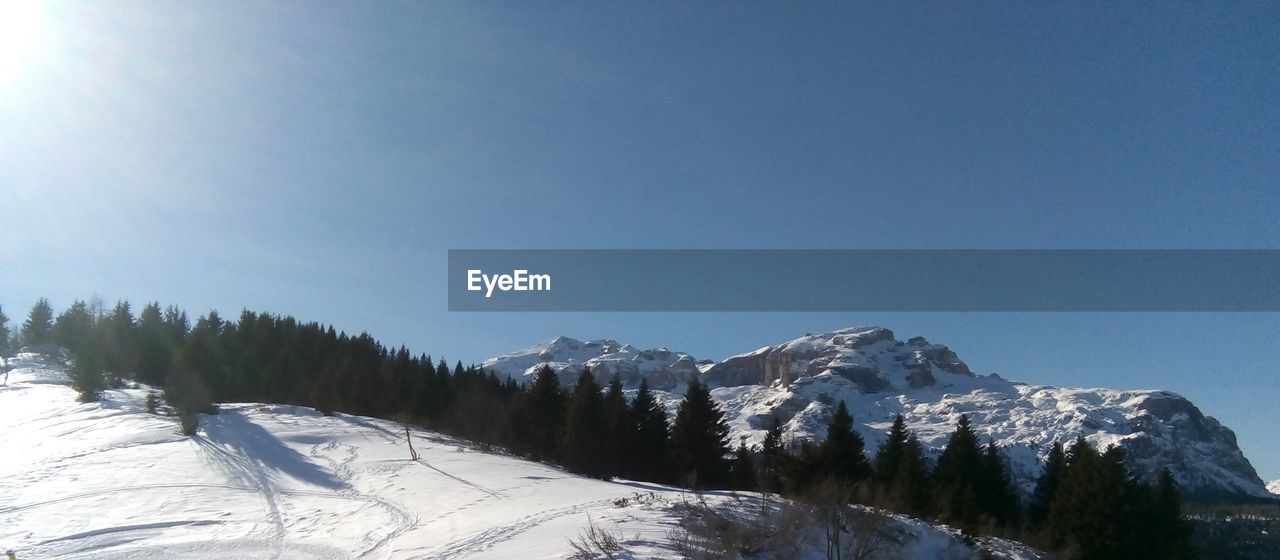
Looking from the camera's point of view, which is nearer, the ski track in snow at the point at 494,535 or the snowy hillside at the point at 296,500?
the ski track in snow at the point at 494,535

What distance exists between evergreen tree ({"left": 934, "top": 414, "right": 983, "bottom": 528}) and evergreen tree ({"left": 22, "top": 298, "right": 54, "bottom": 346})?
11204 cm

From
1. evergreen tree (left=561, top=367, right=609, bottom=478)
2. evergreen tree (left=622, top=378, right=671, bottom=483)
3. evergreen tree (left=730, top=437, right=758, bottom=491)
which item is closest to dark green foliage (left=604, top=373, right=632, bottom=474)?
evergreen tree (left=561, top=367, right=609, bottom=478)

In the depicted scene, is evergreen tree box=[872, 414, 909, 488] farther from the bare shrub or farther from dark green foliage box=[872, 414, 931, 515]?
the bare shrub

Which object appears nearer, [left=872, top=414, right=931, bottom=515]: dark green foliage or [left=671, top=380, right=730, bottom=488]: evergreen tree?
[left=872, top=414, right=931, bottom=515]: dark green foliage

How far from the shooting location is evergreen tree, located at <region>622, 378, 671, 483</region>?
44406mm

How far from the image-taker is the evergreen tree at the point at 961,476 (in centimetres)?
3603

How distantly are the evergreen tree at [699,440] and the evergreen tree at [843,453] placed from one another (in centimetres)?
706

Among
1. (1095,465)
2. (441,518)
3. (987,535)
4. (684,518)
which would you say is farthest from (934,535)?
(441,518)

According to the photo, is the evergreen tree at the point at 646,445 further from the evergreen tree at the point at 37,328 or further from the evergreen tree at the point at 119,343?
the evergreen tree at the point at 37,328

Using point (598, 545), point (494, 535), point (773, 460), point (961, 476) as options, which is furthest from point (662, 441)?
point (598, 545)

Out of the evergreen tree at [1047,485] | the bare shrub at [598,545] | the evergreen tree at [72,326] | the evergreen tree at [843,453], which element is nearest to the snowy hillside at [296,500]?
the bare shrub at [598,545]

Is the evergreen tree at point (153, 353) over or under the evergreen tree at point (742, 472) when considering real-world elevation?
over

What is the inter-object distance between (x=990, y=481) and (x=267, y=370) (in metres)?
66.3

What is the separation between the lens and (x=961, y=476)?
40.1 meters
